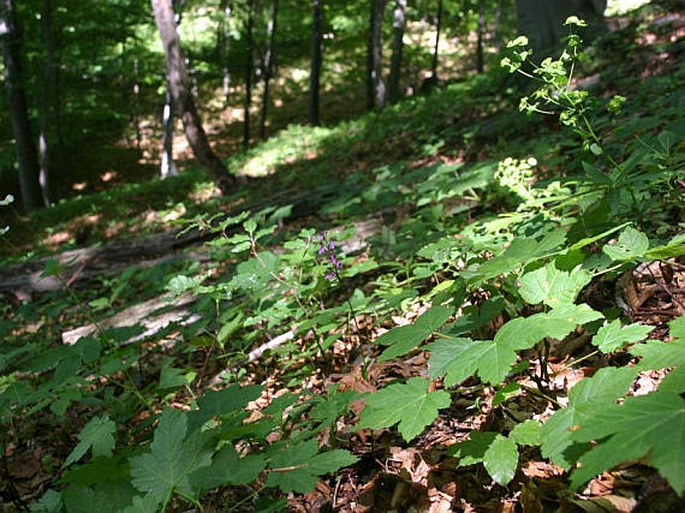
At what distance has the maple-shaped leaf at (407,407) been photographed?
44.2 inches

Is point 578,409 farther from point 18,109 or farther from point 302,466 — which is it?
point 18,109

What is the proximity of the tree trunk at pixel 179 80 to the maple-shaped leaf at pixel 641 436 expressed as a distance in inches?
368

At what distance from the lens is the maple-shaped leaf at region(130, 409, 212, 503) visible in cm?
116

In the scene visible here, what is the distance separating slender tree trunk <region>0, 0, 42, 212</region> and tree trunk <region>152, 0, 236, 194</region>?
639cm

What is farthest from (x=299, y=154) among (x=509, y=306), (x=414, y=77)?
(x=414, y=77)

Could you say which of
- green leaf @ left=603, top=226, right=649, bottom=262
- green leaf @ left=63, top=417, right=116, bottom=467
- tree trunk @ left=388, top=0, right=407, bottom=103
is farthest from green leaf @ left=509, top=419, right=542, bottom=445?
tree trunk @ left=388, top=0, right=407, bottom=103

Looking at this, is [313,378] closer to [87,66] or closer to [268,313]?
[268,313]

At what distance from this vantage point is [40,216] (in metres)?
12.8

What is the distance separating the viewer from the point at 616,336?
1234 mm

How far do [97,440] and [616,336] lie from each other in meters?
1.56

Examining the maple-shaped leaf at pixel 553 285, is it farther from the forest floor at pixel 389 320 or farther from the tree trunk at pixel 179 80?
the tree trunk at pixel 179 80

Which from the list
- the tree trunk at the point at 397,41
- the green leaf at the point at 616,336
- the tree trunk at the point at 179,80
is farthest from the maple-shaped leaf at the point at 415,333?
the tree trunk at the point at 397,41

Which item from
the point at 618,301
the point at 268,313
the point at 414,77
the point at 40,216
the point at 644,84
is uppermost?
the point at 414,77

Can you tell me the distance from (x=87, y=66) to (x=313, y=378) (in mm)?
18266
